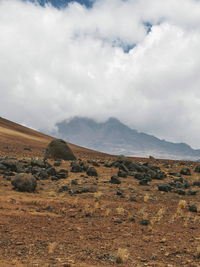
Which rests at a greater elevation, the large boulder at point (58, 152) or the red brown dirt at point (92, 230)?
the large boulder at point (58, 152)

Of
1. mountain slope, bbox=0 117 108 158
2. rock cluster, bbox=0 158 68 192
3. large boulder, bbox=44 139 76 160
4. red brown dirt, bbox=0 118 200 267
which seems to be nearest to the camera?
red brown dirt, bbox=0 118 200 267

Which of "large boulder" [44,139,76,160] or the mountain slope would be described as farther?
the mountain slope

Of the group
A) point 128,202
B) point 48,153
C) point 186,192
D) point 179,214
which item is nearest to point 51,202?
point 128,202

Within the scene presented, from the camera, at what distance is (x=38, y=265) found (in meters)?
8.09

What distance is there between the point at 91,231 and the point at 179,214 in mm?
6155

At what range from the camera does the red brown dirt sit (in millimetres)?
9047

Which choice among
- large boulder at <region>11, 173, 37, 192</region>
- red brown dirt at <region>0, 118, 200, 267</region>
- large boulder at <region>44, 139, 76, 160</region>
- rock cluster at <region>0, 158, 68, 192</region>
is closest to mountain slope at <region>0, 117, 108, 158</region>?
Result: large boulder at <region>44, 139, 76, 160</region>

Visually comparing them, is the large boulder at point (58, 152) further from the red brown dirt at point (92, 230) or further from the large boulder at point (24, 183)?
the large boulder at point (24, 183)

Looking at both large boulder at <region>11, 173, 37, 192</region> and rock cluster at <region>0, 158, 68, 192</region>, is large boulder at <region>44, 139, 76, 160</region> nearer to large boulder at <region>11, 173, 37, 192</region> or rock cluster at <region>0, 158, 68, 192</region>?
rock cluster at <region>0, 158, 68, 192</region>

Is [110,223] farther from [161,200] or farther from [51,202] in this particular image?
[161,200]

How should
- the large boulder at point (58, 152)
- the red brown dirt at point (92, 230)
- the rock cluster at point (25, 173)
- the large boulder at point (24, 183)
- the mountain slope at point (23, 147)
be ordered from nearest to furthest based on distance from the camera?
the red brown dirt at point (92, 230), the large boulder at point (24, 183), the rock cluster at point (25, 173), the large boulder at point (58, 152), the mountain slope at point (23, 147)

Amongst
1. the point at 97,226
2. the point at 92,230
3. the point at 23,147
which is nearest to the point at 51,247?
the point at 92,230

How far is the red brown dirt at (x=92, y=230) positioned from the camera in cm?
905

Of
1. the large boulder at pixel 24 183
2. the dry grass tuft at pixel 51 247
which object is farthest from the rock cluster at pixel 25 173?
the dry grass tuft at pixel 51 247
